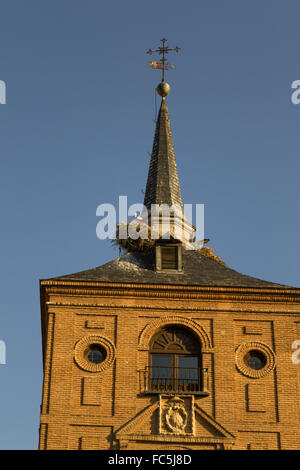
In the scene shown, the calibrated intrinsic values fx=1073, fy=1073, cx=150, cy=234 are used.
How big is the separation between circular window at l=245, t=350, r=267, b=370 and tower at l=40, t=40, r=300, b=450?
3 centimetres

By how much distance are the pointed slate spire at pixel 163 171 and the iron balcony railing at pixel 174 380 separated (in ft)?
25.6

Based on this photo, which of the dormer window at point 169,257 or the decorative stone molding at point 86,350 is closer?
the decorative stone molding at point 86,350

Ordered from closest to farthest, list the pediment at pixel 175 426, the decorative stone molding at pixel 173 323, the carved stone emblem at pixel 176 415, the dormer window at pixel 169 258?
the pediment at pixel 175 426, the carved stone emblem at pixel 176 415, the decorative stone molding at pixel 173 323, the dormer window at pixel 169 258

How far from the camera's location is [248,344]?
31359 mm

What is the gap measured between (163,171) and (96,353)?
30.3 feet

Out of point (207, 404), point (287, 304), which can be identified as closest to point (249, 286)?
point (287, 304)

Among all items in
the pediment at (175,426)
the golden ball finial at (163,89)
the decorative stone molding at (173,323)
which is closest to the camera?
the pediment at (175,426)

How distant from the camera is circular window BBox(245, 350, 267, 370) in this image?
31.2 metres

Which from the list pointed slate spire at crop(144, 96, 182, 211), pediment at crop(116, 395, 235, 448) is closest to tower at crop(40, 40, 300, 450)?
pediment at crop(116, 395, 235, 448)

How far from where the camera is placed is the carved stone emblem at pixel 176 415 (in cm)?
2952

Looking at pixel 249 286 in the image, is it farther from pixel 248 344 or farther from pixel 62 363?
pixel 62 363

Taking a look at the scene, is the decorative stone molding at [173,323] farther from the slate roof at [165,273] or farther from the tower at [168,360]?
the slate roof at [165,273]

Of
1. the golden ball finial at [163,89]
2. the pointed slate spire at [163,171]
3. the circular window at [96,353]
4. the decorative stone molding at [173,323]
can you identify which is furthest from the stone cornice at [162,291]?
the golden ball finial at [163,89]

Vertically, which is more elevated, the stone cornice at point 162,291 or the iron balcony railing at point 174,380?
the stone cornice at point 162,291
